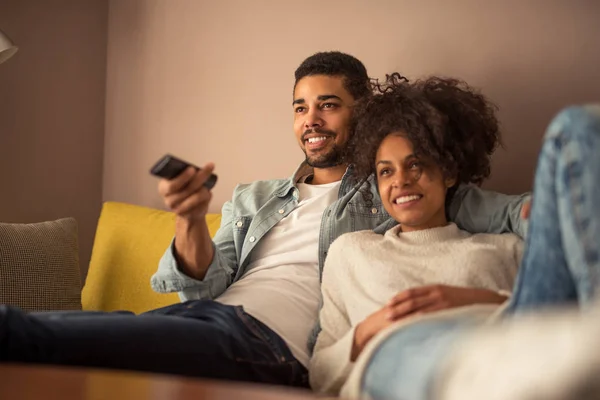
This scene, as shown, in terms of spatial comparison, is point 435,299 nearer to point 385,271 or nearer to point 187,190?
point 385,271

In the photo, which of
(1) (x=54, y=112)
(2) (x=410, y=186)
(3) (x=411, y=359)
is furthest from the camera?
(1) (x=54, y=112)

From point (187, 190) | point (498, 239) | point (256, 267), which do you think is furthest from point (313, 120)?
point (498, 239)

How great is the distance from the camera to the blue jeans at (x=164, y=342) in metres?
1.27

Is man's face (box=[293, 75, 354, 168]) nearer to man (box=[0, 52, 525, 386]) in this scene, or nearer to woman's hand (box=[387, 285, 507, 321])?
man (box=[0, 52, 525, 386])

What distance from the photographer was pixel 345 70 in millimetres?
1989

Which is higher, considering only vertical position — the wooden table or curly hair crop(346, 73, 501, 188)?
curly hair crop(346, 73, 501, 188)

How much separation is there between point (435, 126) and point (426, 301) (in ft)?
1.46

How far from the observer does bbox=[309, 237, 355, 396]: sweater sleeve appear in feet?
4.64

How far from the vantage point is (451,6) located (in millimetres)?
2016

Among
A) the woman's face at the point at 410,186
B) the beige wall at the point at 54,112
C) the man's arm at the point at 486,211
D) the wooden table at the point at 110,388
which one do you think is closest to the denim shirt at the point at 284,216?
the man's arm at the point at 486,211

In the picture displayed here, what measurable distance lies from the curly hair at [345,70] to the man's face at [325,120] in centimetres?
2

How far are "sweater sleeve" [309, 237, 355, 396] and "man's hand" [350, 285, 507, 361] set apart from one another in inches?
3.4

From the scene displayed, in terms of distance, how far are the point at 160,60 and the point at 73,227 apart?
0.81 m

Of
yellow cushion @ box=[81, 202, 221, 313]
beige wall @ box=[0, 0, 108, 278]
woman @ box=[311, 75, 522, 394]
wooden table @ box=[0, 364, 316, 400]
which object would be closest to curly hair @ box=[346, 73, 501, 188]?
woman @ box=[311, 75, 522, 394]
